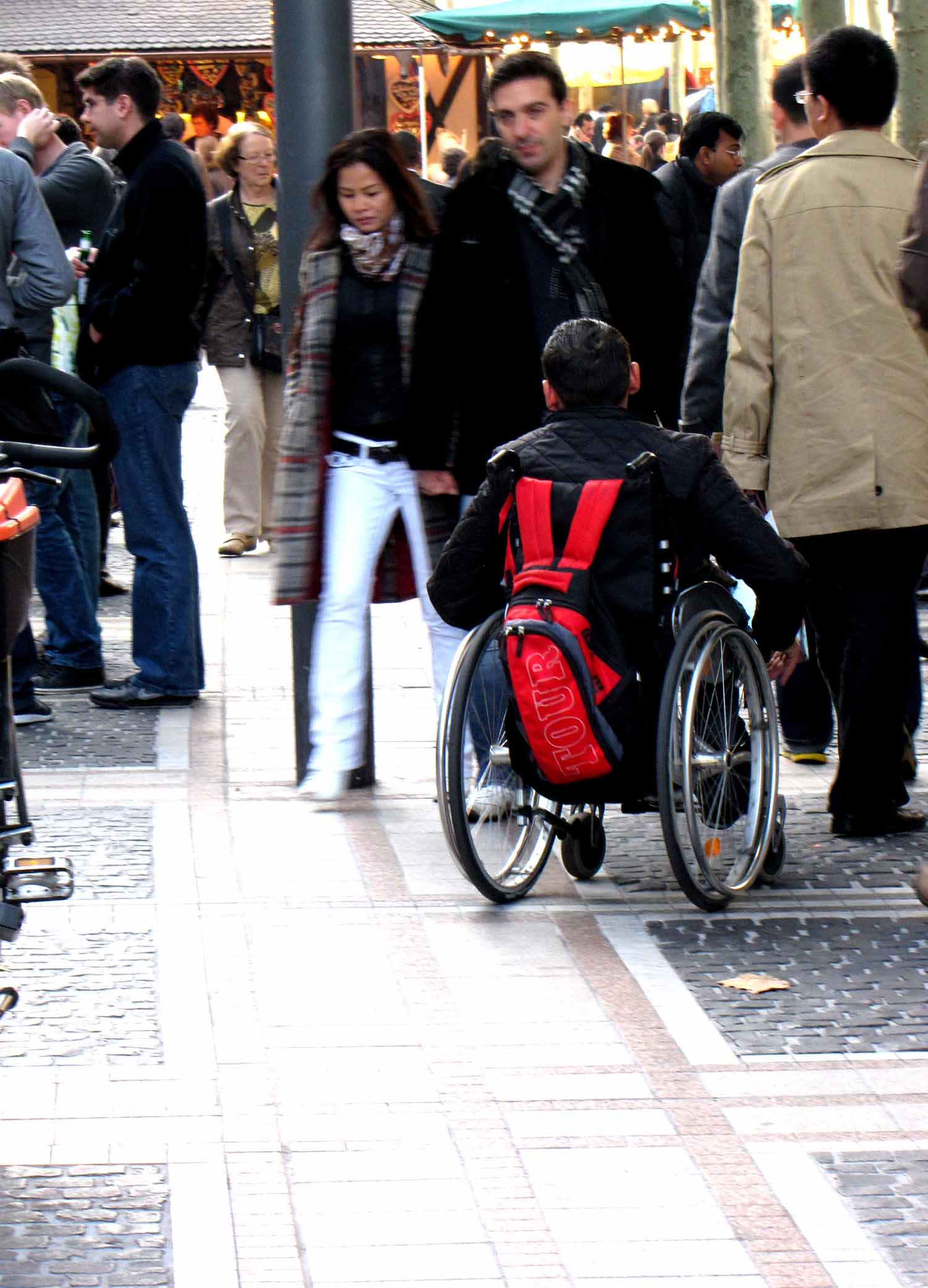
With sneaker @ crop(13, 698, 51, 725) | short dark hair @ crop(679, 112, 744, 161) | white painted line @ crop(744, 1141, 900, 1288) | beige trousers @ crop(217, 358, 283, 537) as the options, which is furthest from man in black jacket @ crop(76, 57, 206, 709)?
white painted line @ crop(744, 1141, 900, 1288)

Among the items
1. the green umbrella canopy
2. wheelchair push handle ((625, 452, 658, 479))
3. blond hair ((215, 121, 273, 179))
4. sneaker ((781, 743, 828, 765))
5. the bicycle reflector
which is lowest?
sneaker ((781, 743, 828, 765))

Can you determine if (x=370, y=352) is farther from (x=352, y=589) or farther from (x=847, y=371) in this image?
(x=847, y=371)

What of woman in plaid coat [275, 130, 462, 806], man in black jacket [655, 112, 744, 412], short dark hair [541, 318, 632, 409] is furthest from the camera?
man in black jacket [655, 112, 744, 412]

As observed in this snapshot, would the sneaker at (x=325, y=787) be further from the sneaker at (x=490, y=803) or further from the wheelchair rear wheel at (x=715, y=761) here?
the wheelchair rear wheel at (x=715, y=761)

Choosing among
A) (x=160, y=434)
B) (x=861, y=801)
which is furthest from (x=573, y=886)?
(x=160, y=434)

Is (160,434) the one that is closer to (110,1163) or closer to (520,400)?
(520,400)

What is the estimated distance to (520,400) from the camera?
607cm

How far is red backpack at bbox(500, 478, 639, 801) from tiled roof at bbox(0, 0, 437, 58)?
81.7 ft

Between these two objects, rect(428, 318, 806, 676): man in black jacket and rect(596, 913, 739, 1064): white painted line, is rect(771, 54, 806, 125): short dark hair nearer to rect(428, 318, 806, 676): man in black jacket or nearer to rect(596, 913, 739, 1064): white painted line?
rect(428, 318, 806, 676): man in black jacket

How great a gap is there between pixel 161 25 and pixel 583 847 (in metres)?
28.7

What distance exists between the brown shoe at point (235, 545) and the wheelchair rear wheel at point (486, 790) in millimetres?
5498

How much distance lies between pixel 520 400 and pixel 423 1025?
83.3 inches

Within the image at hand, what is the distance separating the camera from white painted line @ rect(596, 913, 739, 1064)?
446 centimetres

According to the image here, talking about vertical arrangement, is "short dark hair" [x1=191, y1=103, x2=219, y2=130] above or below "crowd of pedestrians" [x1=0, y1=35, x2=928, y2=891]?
above
